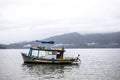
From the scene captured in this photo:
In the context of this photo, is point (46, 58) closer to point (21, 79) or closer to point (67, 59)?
point (67, 59)

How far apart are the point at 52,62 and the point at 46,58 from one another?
1738mm

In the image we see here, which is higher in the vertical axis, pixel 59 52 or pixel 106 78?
pixel 59 52

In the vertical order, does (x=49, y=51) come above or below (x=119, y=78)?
above

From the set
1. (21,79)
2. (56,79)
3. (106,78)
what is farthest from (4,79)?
(106,78)

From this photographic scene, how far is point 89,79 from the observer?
36062 mm

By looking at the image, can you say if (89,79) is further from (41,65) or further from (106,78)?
(41,65)

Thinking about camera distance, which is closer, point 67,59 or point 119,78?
point 119,78

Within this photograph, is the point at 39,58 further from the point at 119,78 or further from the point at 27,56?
the point at 119,78

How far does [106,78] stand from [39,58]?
26.0 meters

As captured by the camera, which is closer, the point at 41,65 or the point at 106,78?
the point at 106,78

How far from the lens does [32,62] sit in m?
60.3

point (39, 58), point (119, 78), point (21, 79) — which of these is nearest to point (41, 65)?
point (39, 58)

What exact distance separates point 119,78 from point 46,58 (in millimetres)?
26508

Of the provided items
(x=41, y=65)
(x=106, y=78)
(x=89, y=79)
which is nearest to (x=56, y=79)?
(x=89, y=79)
